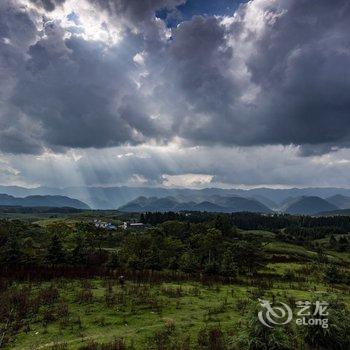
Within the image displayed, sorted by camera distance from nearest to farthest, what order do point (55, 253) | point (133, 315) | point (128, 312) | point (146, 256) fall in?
point (133, 315), point (128, 312), point (55, 253), point (146, 256)

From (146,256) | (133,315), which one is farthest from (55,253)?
(133,315)

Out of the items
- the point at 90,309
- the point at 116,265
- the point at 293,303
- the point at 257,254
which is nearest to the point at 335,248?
the point at 257,254

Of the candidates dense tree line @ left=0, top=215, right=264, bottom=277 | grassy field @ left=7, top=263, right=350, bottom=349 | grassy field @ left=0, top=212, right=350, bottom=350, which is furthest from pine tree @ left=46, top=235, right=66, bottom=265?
grassy field @ left=7, top=263, right=350, bottom=349

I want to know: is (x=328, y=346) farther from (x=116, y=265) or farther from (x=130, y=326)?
(x=116, y=265)

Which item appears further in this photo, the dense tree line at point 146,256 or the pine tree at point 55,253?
the pine tree at point 55,253

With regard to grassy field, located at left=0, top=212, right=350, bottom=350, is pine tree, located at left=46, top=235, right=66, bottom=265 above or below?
above

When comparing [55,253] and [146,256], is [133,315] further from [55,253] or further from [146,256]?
[146,256]

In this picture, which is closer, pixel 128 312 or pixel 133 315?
pixel 133 315

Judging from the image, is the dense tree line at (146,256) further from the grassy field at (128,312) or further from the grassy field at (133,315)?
the grassy field at (128,312)

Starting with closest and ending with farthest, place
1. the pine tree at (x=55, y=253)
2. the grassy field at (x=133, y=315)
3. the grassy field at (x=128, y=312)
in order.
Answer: the grassy field at (x=133, y=315) → the grassy field at (x=128, y=312) → the pine tree at (x=55, y=253)

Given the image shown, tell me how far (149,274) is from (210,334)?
1101 inches

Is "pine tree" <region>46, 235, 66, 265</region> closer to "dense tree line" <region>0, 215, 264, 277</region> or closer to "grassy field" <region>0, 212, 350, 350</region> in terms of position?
"dense tree line" <region>0, 215, 264, 277</region>

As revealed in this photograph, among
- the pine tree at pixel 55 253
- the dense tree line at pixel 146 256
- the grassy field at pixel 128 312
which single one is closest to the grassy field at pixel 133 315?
the grassy field at pixel 128 312

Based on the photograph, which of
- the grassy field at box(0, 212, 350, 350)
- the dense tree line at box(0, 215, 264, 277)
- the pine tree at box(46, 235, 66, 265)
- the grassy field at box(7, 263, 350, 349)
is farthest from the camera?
the pine tree at box(46, 235, 66, 265)
